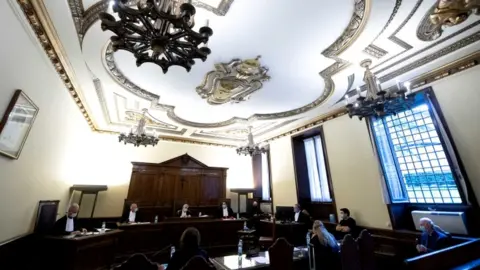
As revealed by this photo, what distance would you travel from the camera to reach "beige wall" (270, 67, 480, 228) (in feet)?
11.6

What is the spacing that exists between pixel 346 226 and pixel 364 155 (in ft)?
5.92

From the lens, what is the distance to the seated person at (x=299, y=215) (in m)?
A: 6.23

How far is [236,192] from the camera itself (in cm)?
870

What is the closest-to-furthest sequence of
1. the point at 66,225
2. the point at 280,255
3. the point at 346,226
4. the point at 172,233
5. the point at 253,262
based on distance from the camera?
the point at 280,255 → the point at 253,262 → the point at 66,225 → the point at 346,226 → the point at 172,233

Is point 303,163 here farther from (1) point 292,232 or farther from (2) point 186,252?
(2) point 186,252

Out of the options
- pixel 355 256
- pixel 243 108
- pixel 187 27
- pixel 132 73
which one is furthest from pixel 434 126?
pixel 132 73

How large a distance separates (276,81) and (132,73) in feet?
9.58

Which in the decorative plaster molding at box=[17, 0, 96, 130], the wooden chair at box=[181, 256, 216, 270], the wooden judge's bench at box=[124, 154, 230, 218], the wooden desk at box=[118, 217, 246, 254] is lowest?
the wooden desk at box=[118, 217, 246, 254]

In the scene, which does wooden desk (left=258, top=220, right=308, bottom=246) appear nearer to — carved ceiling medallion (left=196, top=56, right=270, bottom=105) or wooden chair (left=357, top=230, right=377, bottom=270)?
wooden chair (left=357, top=230, right=377, bottom=270)

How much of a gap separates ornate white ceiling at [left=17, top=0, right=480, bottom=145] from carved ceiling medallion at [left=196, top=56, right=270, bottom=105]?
0.03 m

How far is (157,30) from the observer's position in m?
1.82

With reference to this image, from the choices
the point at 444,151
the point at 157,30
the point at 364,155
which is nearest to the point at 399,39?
the point at 444,151

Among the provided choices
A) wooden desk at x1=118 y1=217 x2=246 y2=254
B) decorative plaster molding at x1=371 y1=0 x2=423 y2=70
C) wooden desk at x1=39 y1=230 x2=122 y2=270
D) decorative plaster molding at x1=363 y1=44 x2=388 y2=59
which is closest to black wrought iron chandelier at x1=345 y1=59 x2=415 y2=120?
decorative plaster molding at x1=363 y1=44 x2=388 y2=59

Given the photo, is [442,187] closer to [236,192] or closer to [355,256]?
[355,256]
